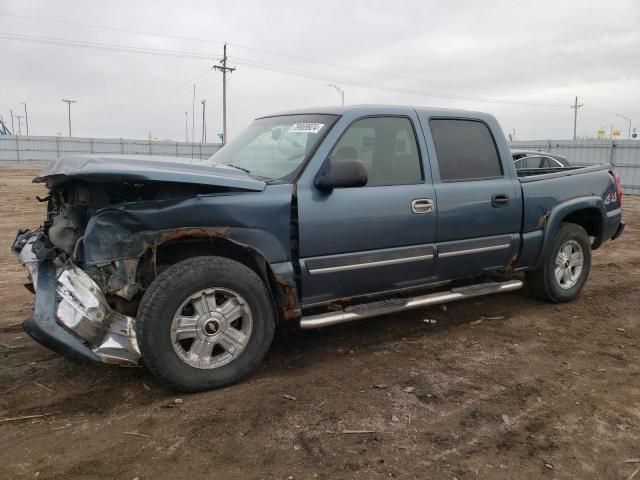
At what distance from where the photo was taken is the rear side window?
14.1ft

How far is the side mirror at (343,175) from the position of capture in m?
3.46

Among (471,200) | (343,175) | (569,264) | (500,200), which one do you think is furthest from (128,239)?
(569,264)

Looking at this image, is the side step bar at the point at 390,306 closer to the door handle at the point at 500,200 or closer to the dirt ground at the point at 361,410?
the dirt ground at the point at 361,410

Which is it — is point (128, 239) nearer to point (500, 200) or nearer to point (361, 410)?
point (361, 410)

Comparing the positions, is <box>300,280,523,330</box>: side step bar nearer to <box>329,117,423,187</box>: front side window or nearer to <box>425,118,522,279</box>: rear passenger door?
<box>425,118,522,279</box>: rear passenger door

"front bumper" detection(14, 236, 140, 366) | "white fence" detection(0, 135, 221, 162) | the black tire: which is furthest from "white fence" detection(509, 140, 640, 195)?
"white fence" detection(0, 135, 221, 162)

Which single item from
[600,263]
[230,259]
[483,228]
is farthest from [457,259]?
[600,263]

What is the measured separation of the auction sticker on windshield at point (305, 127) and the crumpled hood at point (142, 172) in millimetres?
625

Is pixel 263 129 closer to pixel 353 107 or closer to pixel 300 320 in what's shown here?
pixel 353 107

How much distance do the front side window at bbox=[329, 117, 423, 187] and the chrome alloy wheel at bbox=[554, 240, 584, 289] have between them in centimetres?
221

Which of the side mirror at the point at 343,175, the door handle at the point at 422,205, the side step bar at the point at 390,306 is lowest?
the side step bar at the point at 390,306

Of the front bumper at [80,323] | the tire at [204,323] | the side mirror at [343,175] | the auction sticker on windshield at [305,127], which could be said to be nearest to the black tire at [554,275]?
the side mirror at [343,175]

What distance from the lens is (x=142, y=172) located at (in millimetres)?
3025

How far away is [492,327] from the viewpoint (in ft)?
15.5
